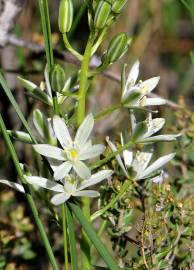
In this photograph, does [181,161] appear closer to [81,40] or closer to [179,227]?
[179,227]

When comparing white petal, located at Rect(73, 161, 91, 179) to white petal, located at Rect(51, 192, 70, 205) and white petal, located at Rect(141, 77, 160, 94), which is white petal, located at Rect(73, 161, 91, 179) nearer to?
white petal, located at Rect(51, 192, 70, 205)

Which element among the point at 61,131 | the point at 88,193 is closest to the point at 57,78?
the point at 61,131

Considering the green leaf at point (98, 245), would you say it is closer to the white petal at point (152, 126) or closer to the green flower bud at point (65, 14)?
the white petal at point (152, 126)

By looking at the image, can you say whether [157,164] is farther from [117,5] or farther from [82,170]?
[117,5]

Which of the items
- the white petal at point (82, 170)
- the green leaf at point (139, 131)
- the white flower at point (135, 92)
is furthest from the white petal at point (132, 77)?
the white petal at point (82, 170)

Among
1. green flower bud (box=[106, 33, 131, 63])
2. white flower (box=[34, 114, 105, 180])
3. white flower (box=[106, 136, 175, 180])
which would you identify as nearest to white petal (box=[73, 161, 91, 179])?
white flower (box=[34, 114, 105, 180])

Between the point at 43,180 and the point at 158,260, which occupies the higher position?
the point at 43,180

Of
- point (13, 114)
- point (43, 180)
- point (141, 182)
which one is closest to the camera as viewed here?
point (43, 180)

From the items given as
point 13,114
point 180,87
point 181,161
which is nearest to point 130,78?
point 181,161
